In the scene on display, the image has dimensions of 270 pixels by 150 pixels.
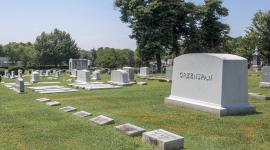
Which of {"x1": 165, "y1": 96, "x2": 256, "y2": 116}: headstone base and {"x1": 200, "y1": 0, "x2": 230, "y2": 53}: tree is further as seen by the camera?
{"x1": 200, "y1": 0, "x2": 230, "y2": 53}: tree

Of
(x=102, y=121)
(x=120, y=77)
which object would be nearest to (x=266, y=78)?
(x=120, y=77)

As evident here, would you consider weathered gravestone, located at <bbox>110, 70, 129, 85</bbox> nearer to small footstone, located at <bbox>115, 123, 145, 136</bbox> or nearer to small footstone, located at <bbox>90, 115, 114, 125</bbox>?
small footstone, located at <bbox>90, 115, 114, 125</bbox>

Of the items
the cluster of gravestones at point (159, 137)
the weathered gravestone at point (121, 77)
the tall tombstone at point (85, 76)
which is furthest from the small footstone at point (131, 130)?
the tall tombstone at point (85, 76)

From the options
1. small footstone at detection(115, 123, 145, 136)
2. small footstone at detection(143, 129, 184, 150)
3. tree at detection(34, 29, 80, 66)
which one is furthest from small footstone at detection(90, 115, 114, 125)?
tree at detection(34, 29, 80, 66)

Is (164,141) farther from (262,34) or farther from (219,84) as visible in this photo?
(262,34)

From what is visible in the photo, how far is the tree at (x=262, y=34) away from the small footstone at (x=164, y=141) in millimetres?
40060

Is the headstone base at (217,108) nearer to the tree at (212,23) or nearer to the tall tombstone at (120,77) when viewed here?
the tall tombstone at (120,77)

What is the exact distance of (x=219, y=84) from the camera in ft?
37.1

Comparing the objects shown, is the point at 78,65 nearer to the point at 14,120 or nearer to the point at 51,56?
the point at 14,120

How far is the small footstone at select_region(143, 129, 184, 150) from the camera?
702cm

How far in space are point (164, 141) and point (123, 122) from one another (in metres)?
3.30

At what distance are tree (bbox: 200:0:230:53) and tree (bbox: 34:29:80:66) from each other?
42872 mm

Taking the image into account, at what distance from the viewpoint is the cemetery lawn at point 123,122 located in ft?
25.1

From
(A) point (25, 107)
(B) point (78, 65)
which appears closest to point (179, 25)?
(B) point (78, 65)
